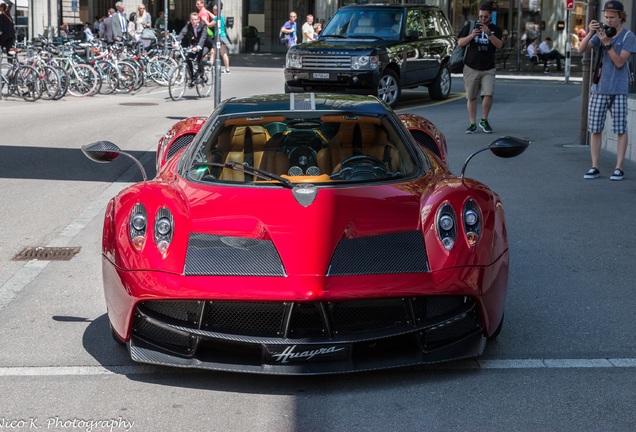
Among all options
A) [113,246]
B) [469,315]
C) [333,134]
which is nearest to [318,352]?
[469,315]

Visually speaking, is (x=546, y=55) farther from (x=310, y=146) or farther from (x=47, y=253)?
(x=310, y=146)

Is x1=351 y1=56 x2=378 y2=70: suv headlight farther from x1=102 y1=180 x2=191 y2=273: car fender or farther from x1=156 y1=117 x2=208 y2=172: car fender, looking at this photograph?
x1=102 y1=180 x2=191 y2=273: car fender

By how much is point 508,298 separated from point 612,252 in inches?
69.8

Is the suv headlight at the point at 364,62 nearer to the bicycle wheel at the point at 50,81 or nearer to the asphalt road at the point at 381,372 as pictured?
the bicycle wheel at the point at 50,81

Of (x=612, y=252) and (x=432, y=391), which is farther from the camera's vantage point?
(x=612, y=252)

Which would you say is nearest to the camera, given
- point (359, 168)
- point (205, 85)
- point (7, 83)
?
point (359, 168)

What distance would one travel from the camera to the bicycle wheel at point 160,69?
26.8 m

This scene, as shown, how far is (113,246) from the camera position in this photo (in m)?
5.17

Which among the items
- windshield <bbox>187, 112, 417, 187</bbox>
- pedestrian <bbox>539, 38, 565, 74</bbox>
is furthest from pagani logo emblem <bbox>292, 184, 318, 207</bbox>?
pedestrian <bbox>539, 38, 565, 74</bbox>

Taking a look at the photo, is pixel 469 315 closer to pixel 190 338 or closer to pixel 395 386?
pixel 395 386

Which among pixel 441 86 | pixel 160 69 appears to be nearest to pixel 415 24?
pixel 441 86

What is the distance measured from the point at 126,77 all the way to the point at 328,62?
6.54 m

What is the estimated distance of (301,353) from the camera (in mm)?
4762

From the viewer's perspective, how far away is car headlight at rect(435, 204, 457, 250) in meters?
5.10
